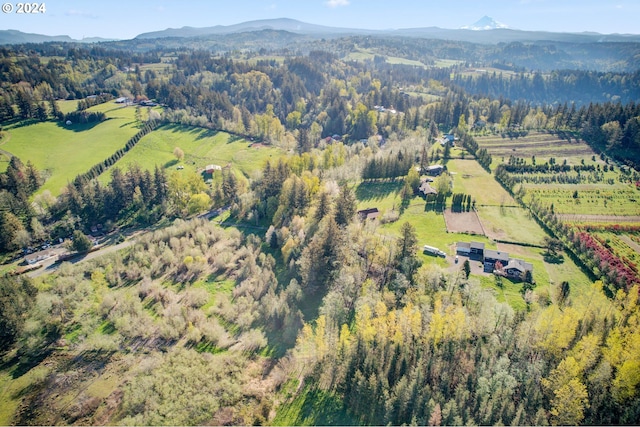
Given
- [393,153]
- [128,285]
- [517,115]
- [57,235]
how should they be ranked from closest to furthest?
[128,285]
[57,235]
[393,153]
[517,115]

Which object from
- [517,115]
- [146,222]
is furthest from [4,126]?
[517,115]

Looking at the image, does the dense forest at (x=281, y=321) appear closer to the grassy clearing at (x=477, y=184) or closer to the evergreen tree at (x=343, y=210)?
the evergreen tree at (x=343, y=210)

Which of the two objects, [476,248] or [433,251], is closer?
[476,248]

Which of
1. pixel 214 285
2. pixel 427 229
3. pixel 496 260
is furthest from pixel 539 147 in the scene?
pixel 214 285

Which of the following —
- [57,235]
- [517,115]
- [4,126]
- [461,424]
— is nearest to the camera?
[461,424]

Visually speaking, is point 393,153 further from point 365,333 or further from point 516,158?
point 365,333

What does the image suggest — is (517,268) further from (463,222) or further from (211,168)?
(211,168)
